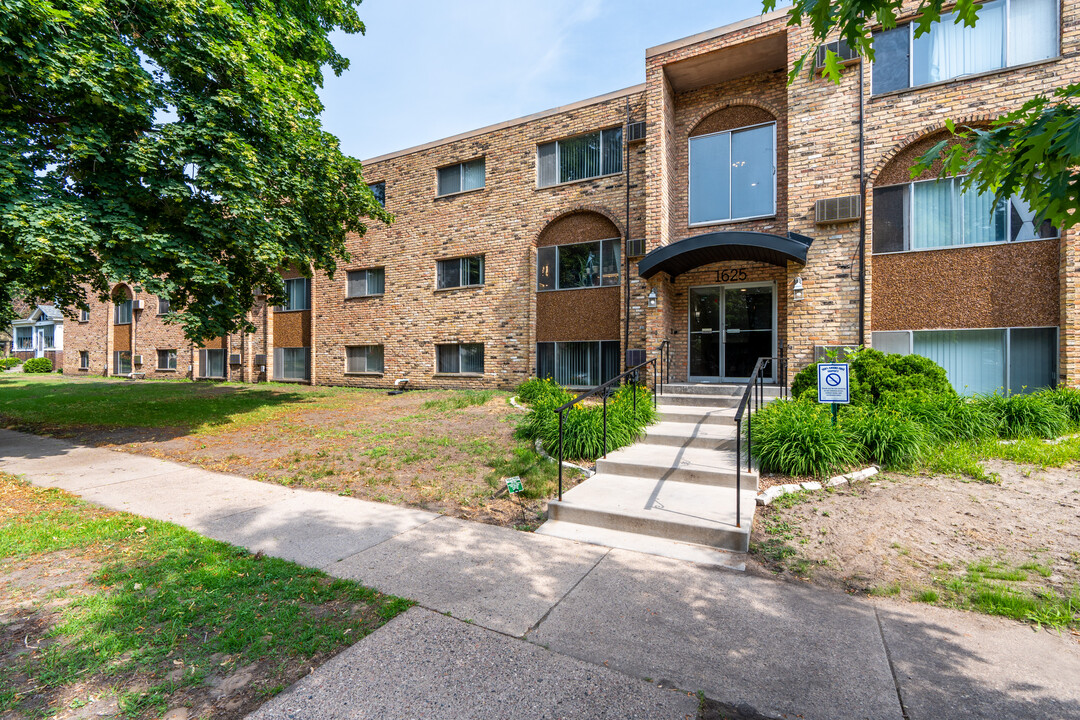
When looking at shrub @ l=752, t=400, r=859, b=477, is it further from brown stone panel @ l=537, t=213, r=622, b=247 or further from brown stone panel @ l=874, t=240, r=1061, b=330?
brown stone panel @ l=537, t=213, r=622, b=247

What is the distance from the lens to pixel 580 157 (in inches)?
534

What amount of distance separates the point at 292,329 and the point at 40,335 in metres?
35.6

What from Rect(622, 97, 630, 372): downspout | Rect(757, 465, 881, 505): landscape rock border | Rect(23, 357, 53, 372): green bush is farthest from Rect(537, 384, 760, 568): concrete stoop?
Rect(23, 357, 53, 372): green bush

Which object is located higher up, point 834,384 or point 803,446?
point 834,384

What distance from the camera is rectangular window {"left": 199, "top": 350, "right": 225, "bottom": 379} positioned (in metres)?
22.2

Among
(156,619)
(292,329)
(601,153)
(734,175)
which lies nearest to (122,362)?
(292,329)

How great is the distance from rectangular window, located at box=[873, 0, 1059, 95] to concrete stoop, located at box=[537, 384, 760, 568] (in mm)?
8832

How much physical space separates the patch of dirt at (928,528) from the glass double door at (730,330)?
5864 mm

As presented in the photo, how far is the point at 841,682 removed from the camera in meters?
2.46

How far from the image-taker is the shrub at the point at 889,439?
19.1 feet

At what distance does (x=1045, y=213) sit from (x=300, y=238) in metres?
12.0

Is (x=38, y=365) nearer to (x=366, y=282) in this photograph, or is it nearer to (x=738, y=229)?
(x=366, y=282)

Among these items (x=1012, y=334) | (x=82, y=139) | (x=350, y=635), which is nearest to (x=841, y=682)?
(x=350, y=635)

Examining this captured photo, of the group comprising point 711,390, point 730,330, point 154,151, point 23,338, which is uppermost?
point 154,151
